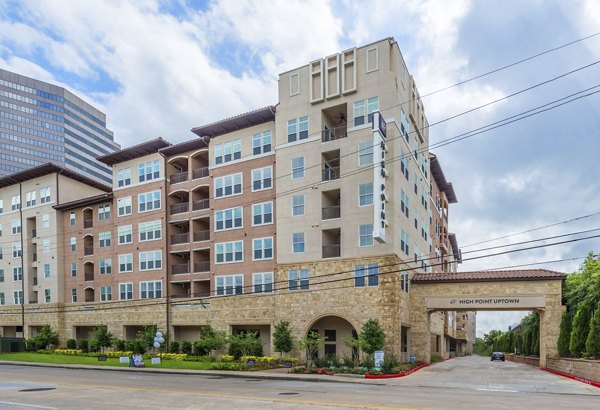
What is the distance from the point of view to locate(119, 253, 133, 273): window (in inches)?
2082

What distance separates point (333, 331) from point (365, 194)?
38.6 ft

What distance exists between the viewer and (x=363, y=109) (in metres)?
38.7

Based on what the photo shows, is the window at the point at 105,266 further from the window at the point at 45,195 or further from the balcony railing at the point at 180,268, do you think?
the window at the point at 45,195

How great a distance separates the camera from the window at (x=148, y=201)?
169 feet

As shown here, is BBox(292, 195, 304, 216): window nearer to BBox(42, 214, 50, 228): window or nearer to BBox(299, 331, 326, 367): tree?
BBox(299, 331, 326, 367): tree

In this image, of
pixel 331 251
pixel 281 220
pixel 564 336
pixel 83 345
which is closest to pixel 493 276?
pixel 564 336

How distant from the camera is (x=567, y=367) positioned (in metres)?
32.7

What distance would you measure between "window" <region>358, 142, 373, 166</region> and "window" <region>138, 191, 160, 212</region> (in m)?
23.6

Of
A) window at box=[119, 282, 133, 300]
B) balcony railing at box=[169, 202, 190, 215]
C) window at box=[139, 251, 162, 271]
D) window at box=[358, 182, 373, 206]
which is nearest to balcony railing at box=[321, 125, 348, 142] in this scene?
window at box=[358, 182, 373, 206]

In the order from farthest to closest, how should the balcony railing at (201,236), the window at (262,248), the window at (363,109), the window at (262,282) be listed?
the balcony railing at (201,236) → the window at (262,248) → the window at (262,282) → the window at (363,109)

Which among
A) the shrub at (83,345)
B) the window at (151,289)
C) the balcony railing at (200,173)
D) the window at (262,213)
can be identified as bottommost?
the shrub at (83,345)

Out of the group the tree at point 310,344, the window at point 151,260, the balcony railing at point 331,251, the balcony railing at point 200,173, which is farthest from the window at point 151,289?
the balcony railing at point 331,251

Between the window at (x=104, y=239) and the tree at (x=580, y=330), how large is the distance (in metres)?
45.7

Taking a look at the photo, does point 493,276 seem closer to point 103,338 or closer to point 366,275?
point 366,275
